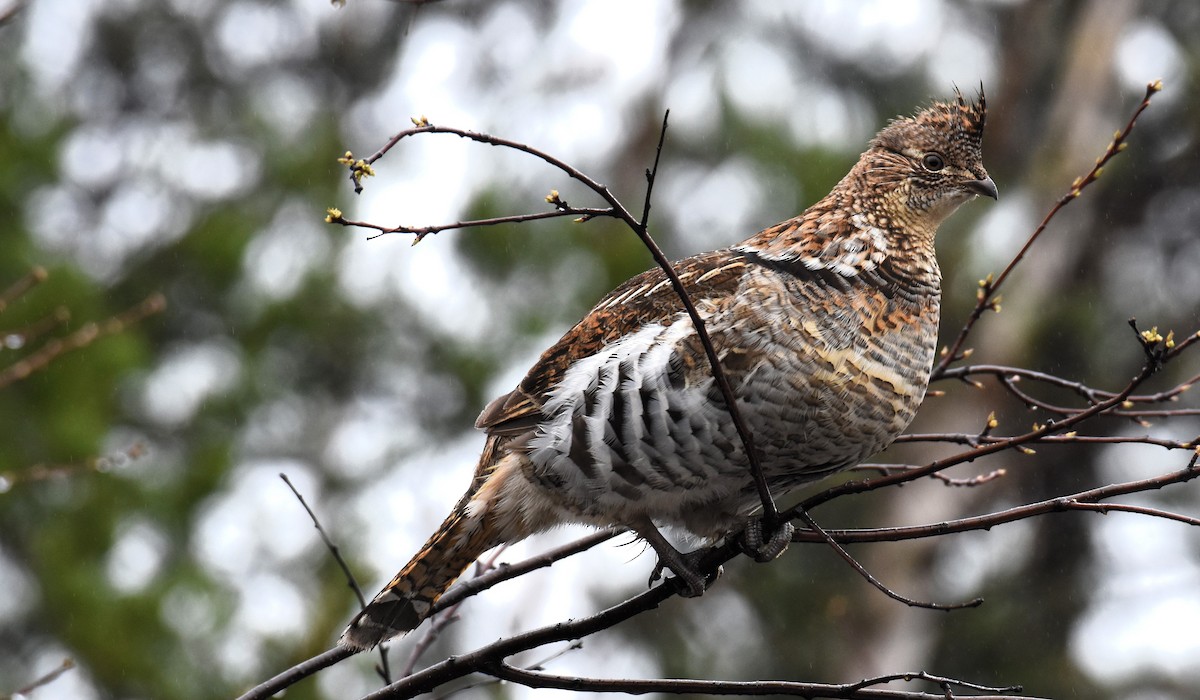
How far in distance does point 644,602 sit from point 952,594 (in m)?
7.71

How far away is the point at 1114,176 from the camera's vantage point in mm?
10930

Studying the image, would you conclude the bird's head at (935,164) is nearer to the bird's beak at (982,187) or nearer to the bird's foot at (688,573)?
the bird's beak at (982,187)

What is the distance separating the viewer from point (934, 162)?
3.75 m

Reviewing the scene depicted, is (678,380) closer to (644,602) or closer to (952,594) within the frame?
(644,602)

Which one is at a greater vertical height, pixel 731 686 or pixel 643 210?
pixel 643 210

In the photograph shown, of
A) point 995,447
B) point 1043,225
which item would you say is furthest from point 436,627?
point 1043,225

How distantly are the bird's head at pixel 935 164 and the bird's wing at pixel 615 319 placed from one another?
643 millimetres

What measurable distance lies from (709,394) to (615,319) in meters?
0.45

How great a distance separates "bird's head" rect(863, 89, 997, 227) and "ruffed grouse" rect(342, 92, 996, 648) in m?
0.04

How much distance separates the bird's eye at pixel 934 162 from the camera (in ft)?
12.3

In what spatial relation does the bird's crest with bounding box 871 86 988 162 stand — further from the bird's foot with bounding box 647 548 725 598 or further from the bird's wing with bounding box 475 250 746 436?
the bird's foot with bounding box 647 548 725 598

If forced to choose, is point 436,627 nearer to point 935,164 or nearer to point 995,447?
point 995,447

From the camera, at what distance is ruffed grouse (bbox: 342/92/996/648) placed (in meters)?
3.02

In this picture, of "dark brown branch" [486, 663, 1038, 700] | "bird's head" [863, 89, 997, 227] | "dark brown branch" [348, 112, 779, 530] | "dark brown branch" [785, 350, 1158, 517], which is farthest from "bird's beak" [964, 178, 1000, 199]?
"dark brown branch" [486, 663, 1038, 700]
